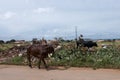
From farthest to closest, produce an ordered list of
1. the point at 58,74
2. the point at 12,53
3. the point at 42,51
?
the point at 12,53 → the point at 42,51 → the point at 58,74

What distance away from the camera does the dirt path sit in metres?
14.2

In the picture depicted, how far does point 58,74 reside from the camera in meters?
15.1

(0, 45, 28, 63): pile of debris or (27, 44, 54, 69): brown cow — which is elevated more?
(27, 44, 54, 69): brown cow

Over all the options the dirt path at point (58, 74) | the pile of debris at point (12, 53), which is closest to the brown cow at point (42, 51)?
the dirt path at point (58, 74)

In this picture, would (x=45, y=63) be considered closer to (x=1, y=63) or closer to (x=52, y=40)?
(x=1, y=63)

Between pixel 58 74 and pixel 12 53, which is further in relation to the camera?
pixel 12 53

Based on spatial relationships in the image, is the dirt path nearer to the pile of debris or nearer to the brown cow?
the brown cow

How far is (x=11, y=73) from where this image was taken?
1617cm

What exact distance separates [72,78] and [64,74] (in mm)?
1113

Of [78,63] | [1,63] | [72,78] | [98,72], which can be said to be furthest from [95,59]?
[1,63]

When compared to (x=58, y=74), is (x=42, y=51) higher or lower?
higher

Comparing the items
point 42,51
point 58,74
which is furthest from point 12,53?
point 58,74

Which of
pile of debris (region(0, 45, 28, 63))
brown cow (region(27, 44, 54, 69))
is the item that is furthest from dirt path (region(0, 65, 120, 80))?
pile of debris (region(0, 45, 28, 63))

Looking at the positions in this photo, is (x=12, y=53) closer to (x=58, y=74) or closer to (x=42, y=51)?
(x=42, y=51)
